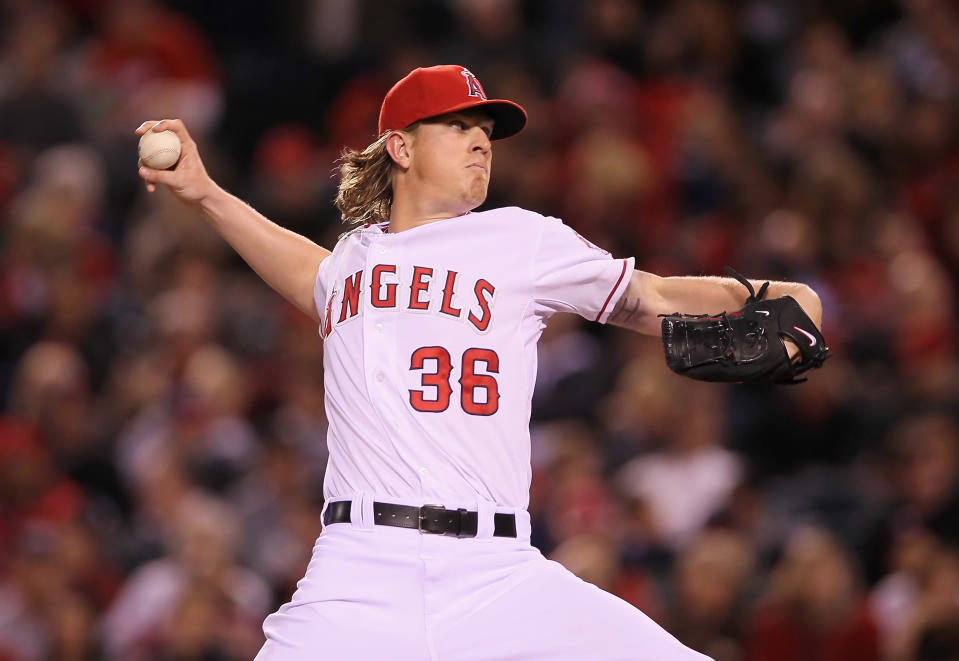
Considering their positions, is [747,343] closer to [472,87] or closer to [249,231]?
[472,87]

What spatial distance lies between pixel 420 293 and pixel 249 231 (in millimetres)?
704

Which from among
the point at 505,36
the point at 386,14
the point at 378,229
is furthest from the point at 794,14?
the point at 378,229

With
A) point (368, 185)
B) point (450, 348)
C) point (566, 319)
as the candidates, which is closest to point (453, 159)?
point (368, 185)

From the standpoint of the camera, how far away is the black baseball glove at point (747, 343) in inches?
149

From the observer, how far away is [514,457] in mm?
3889

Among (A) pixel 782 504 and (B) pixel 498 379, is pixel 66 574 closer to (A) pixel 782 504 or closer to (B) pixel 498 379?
(A) pixel 782 504

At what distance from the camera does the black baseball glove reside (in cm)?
379

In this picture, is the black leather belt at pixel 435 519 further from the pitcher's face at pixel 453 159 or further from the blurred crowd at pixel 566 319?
the blurred crowd at pixel 566 319

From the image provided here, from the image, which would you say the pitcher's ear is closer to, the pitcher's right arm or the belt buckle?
the pitcher's right arm

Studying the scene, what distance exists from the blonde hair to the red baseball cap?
0.53 ft

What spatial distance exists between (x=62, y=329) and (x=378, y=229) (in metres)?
4.88

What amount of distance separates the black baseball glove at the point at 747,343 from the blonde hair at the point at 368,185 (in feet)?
3.36

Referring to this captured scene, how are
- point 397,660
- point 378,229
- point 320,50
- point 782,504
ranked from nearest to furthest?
point 397,660 < point 378,229 < point 782,504 < point 320,50

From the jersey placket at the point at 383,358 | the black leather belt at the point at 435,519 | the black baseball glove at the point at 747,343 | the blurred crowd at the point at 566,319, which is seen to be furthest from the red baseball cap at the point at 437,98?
the blurred crowd at the point at 566,319
